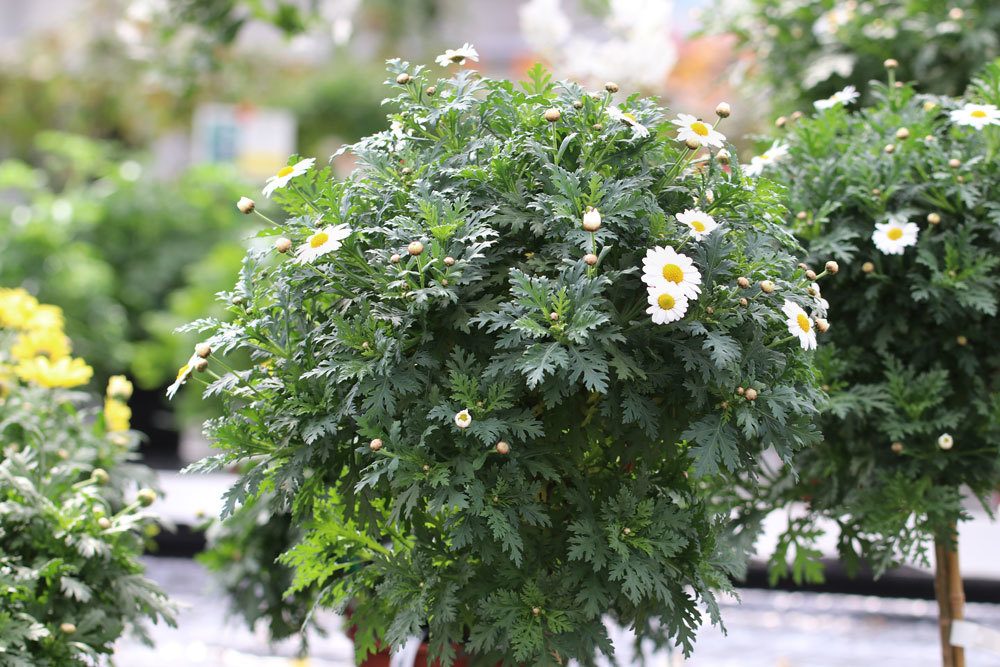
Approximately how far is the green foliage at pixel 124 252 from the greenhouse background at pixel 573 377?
295cm

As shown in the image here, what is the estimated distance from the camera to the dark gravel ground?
2.65 meters

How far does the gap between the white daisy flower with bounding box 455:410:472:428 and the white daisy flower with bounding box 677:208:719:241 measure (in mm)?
408

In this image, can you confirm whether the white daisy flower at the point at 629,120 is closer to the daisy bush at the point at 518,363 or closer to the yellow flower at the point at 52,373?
the daisy bush at the point at 518,363

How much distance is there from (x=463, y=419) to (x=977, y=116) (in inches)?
45.4

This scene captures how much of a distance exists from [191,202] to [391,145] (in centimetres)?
500

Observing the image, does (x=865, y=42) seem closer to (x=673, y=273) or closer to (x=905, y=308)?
(x=905, y=308)

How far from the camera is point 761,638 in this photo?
302 cm

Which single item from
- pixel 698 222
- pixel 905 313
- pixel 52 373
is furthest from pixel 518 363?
pixel 52 373

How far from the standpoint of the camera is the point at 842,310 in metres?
1.96

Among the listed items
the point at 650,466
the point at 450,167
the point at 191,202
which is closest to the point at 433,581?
the point at 650,466

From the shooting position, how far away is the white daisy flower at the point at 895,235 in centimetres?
179

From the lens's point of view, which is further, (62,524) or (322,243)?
(62,524)

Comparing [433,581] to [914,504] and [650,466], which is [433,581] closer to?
[650,466]

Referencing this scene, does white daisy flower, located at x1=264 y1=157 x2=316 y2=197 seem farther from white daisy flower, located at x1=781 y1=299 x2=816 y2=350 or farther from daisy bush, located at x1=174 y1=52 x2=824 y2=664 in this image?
white daisy flower, located at x1=781 y1=299 x2=816 y2=350
